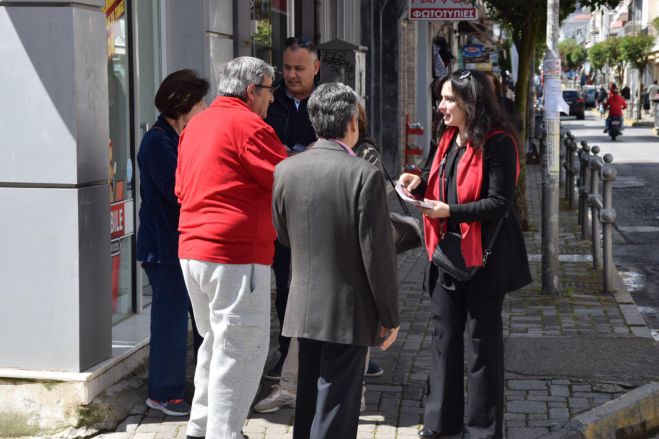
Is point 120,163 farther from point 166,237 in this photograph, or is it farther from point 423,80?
point 423,80

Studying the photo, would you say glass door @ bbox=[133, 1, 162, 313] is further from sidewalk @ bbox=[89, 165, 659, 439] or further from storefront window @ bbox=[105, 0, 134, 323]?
sidewalk @ bbox=[89, 165, 659, 439]

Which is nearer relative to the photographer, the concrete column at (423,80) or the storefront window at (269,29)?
the storefront window at (269,29)

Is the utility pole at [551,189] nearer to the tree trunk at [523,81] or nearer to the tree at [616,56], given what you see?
the tree trunk at [523,81]

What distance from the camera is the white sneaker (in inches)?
231

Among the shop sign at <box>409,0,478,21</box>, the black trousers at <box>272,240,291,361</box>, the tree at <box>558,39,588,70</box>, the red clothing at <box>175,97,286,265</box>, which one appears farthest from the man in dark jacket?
the tree at <box>558,39,588,70</box>

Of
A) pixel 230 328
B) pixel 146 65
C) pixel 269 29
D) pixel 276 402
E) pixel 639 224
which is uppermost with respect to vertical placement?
pixel 269 29

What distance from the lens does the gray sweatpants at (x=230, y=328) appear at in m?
4.78

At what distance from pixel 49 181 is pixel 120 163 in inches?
74.3

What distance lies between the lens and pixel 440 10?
62.9 feet

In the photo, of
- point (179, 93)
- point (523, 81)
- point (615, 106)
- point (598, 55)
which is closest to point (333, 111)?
point (179, 93)

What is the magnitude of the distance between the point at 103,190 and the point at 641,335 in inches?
159

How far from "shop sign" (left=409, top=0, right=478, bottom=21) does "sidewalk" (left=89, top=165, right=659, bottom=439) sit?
9.58 meters

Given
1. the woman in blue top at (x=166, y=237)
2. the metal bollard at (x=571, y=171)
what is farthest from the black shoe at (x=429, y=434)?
the metal bollard at (x=571, y=171)

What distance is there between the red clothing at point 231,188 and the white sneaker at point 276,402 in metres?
1.27
